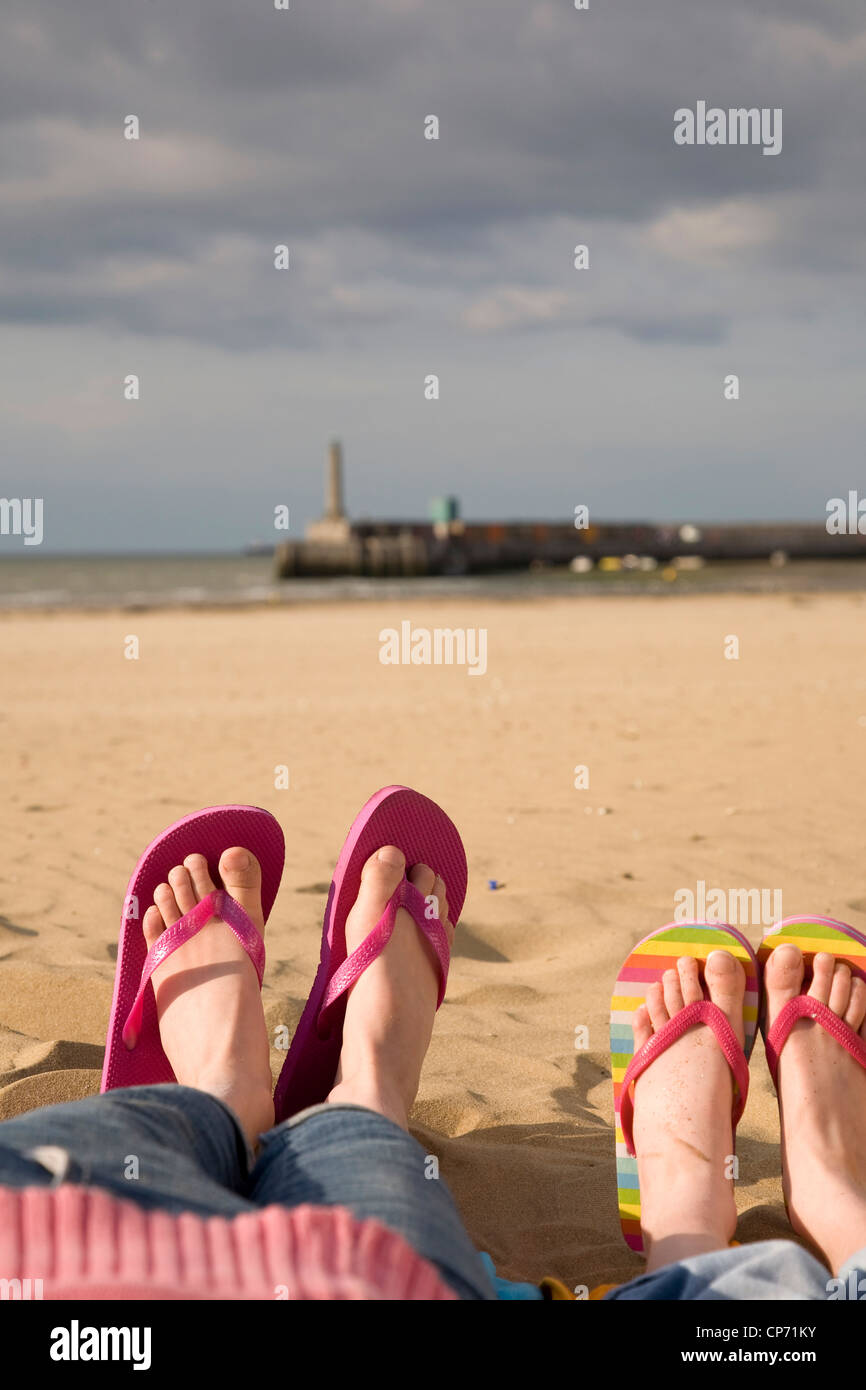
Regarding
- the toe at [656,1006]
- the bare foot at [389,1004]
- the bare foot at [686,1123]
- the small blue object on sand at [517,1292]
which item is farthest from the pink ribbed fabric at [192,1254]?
the toe at [656,1006]

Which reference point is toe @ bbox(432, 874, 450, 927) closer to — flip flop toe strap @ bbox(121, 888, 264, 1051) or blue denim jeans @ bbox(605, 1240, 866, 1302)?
flip flop toe strap @ bbox(121, 888, 264, 1051)

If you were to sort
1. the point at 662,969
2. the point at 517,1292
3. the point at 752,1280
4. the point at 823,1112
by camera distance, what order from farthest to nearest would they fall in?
1. the point at 662,969
2. the point at 823,1112
3. the point at 517,1292
4. the point at 752,1280

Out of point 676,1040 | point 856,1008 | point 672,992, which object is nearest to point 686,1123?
point 676,1040

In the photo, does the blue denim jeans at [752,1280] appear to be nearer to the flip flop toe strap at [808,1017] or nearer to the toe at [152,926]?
the flip flop toe strap at [808,1017]

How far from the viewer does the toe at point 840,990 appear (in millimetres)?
1955

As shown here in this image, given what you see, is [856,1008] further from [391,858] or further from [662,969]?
[391,858]

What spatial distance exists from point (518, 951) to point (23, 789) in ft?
8.90

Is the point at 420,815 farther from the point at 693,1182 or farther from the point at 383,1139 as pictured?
the point at 383,1139

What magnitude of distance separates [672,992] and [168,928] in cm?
96

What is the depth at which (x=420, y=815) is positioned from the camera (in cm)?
241

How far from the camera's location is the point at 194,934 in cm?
216

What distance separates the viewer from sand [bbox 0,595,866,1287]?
6.72 feet

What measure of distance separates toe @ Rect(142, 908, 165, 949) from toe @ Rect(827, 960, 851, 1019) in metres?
1.25
